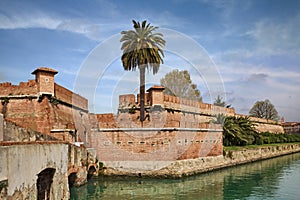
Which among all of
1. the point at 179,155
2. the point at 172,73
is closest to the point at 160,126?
the point at 179,155

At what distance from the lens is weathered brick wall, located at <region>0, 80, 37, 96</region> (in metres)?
16.4

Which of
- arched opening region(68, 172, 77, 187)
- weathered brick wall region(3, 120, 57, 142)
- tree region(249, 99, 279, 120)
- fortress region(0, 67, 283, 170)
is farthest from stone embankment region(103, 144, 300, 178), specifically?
tree region(249, 99, 279, 120)

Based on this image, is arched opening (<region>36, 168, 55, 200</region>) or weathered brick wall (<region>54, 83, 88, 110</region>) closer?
arched opening (<region>36, 168, 55, 200</region>)

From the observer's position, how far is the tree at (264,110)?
6044cm

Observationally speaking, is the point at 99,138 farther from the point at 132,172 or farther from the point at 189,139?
the point at 189,139

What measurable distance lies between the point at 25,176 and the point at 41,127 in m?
9.59

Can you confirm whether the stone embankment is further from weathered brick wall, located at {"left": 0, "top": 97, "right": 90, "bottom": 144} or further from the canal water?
weathered brick wall, located at {"left": 0, "top": 97, "right": 90, "bottom": 144}

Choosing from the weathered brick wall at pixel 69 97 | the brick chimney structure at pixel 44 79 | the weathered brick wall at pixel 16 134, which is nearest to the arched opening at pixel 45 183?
the weathered brick wall at pixel 16 134

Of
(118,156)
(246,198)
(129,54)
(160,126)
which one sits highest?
(129,54)

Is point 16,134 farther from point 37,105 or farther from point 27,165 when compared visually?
point 37,105

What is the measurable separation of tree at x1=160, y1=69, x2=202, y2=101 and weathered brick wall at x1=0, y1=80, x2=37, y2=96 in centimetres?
1990

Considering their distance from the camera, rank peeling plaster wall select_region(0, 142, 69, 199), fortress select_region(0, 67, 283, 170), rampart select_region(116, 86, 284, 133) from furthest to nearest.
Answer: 1. rampart select_region(116, 86, 284, 133)
2. fortress select_region(0, 67, 283, 170)
3. peeling plaster wall select_region(0, 142, 69, 199)

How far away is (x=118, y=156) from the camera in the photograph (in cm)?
1795

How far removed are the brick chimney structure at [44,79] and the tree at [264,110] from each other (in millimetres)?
50869
